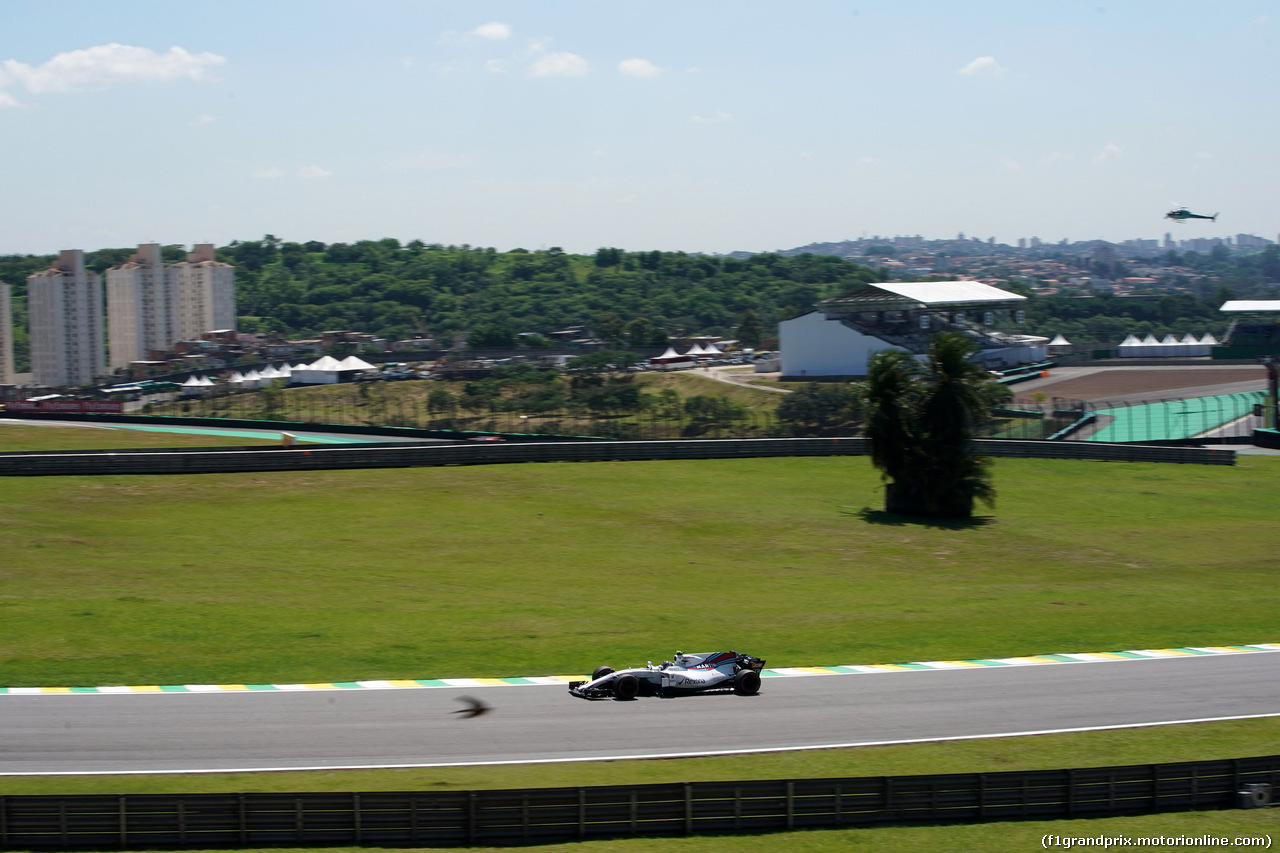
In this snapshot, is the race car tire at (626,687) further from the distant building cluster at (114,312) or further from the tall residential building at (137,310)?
the tall residential building at (137,310)

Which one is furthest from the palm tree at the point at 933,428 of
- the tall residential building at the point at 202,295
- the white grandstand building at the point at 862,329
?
the tall residential building at the point at 202,295

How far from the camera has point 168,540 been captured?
31734 millimetres

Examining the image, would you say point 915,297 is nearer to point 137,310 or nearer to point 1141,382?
point 1141,382

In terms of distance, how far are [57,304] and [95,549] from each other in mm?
146540

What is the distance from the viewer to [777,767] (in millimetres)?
15055

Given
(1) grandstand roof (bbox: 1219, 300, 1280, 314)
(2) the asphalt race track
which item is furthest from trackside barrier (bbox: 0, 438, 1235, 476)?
(1) grandstand roof (bbox: 1219, 300, 1280, 314)

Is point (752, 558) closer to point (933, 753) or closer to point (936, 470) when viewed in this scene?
point (936, 470)

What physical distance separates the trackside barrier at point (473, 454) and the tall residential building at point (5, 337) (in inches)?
4883

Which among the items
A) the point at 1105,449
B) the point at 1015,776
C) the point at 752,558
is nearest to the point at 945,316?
the point at 1105,449

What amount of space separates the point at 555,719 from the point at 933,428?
86.9 ft

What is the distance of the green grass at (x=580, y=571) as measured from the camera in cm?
2134

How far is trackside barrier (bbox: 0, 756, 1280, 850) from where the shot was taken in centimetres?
1209

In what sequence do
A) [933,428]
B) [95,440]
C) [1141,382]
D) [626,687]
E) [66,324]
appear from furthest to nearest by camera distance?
[66,324] < [1141,382] < [95,440] < [933,428] < [626,687]

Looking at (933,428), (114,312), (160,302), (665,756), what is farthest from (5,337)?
(665,756)
